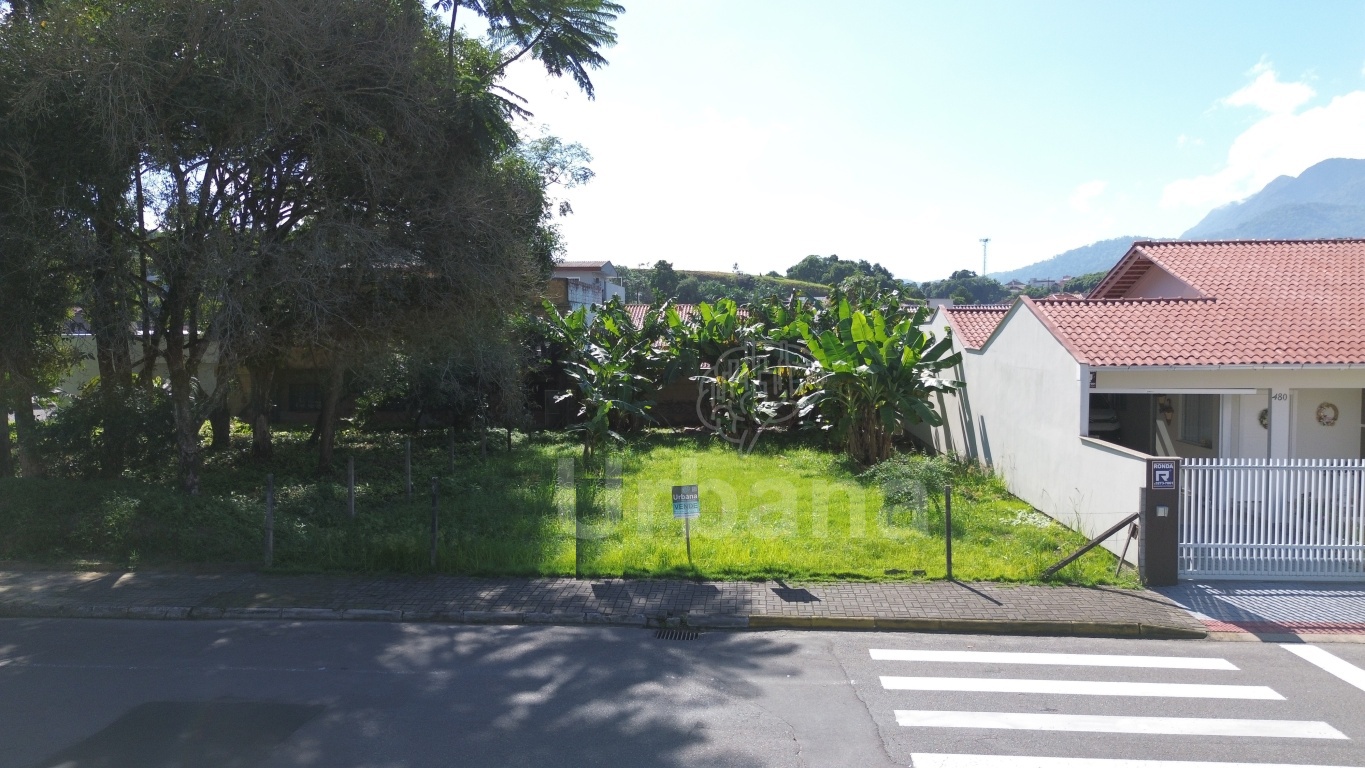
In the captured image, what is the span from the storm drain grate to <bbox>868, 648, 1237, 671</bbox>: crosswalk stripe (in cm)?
172

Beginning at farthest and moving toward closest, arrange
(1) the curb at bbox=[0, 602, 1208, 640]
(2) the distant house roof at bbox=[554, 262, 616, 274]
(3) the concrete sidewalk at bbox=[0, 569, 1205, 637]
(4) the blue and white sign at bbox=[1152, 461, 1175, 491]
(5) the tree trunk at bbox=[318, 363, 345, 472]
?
(2) the distant house roof at bbox=[554, 262, 616, 274] < (5) the tree trunk at bbox=[318, 363, 345, 472] < (4) the blue and white sign at bbox=[1152, 461, 1175, 491] < (3) the concrete sidewalk at bbox=[0, 569, 1205, 637] < (1) the curb at bbox=[0, 602, 1208, 640]

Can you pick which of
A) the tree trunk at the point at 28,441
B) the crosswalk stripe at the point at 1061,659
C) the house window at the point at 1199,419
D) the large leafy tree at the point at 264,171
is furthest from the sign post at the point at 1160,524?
the tree trunk at the point at 28,441

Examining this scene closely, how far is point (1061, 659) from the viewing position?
8180 mm

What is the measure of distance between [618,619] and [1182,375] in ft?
33.1

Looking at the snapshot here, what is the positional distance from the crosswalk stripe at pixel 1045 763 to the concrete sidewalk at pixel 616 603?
3.04m

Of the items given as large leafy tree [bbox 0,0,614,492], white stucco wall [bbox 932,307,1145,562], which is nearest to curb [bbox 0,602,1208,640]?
white stucco wall [bbox 932,307,1145,562]

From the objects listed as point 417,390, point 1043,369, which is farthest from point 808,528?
point 417,390

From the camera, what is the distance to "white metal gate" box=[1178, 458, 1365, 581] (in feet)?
34.4

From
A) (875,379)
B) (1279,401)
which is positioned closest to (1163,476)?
(1279,401)

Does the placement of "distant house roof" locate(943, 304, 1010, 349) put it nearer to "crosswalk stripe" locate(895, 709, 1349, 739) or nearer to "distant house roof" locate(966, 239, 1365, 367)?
"distant house roof" locate(966, 239, 1365, 367)

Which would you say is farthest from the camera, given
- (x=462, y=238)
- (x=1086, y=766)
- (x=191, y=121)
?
(x=462, y=238)

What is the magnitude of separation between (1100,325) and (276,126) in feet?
42.2

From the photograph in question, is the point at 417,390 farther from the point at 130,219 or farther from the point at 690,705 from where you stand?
the point at 690,705

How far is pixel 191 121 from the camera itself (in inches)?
473
